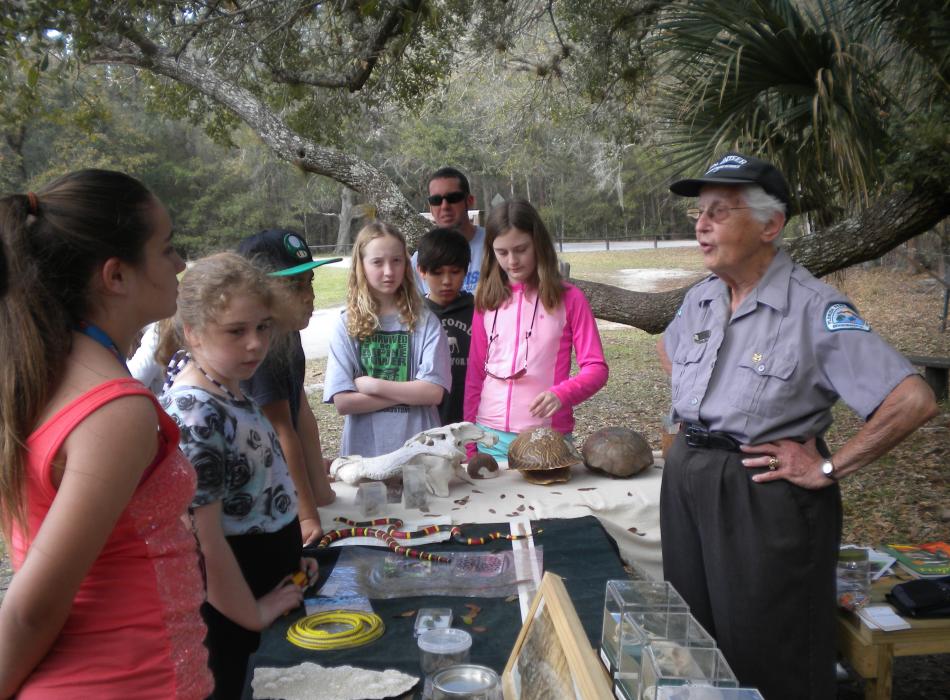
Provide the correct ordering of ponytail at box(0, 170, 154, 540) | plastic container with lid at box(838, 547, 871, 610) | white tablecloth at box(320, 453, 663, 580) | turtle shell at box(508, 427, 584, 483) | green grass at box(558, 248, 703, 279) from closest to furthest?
ponytail at box(0, 170, 154, 540)
plastic container with lid at box(838, 547, 871, 610)
white tablecloth at box(320, 453, 663, 580)
turtle shell at box(508, 427, 584, 483)
green grass at box(558, 248, 703, 279)

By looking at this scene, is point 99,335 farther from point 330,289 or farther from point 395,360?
point 330,289

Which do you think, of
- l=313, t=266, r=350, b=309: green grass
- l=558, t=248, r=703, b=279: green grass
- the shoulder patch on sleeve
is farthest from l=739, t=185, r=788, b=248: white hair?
l=558, t=248, r=703, b=279: green grass

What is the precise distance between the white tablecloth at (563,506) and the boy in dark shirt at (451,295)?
72cm

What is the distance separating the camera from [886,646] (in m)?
2.33

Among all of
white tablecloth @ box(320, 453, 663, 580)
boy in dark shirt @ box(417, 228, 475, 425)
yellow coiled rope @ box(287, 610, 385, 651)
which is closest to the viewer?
yellow coiled rope @ box(287, 610, 385, 651)

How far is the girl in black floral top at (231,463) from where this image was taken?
5.24ft

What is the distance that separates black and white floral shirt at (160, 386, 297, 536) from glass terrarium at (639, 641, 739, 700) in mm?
929

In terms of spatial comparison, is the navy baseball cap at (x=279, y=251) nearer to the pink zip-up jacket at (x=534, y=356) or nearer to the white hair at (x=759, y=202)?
the pink zip-up jacket at (x=534, y=356)

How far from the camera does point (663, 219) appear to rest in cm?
3975

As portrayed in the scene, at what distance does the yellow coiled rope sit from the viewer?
65.6 inches

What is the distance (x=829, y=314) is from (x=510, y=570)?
3.57ft

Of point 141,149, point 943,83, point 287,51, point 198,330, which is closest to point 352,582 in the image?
point 198,330

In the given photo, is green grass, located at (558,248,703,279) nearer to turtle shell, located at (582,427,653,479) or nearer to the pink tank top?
turtle shell, located at (582,427,653,479)

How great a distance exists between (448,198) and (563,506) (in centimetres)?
210
